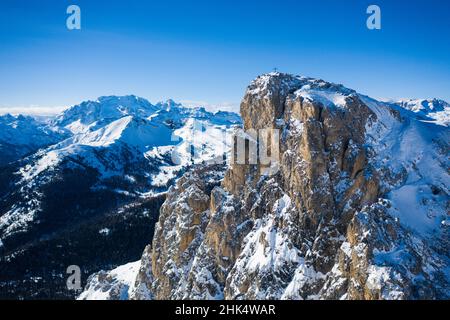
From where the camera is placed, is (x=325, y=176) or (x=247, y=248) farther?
(x=247, y=248)

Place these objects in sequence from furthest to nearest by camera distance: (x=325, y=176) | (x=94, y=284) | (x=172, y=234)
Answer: (x=94, y=284), (x=172, y=234), (x=325, y=176)

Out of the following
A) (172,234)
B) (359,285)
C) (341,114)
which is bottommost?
(172,234)

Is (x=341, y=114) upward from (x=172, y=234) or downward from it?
upward

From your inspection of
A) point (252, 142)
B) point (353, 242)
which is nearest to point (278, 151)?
point (252, 142)
